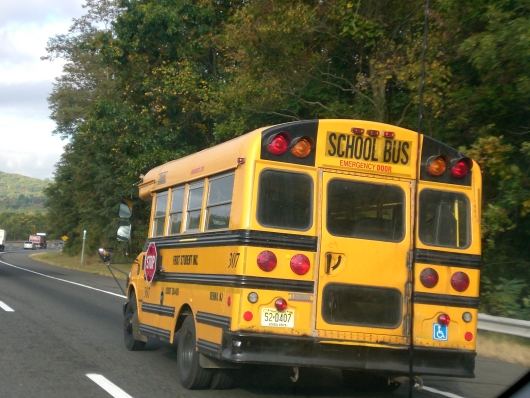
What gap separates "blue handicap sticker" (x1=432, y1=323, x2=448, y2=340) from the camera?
263 inches

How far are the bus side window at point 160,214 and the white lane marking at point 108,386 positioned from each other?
186 cm

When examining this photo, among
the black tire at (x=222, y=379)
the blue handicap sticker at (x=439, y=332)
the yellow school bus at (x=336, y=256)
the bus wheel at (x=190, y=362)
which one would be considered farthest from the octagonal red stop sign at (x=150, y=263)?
the blue handicap sticker at (x=439, y=332)

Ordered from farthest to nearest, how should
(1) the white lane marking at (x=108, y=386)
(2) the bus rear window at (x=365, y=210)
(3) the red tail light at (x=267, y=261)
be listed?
1. (1) the white lane marking at (x=108, y=386)
2. (2) the bus rear window at (x=365, y=210)
3. (3) the red tail light at (x=267, y=261)

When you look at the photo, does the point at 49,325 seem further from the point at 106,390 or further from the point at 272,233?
the point at 272,233

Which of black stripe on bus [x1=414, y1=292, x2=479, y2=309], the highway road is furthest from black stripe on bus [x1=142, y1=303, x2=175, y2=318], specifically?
black stripe on bus [x1=414, y1=292, x2=479, y2=309]

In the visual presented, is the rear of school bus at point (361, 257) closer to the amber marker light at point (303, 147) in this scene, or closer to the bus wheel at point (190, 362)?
the amber marker light at point (303, 147)

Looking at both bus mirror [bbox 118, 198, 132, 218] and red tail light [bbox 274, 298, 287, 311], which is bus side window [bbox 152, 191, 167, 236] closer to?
bus mirror [bbox 118, 198, 132, 218]

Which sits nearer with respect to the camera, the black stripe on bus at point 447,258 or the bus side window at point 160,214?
the black stripe on bus at point 447,258

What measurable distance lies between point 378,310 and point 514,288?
6.33 meters

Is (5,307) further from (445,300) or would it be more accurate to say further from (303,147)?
(445,300)

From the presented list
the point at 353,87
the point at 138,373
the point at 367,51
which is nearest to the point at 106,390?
the point at 138,373

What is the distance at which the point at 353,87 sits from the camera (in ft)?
59.0

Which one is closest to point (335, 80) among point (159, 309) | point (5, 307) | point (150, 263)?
point (5, 307)

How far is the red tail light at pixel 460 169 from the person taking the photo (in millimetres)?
7043
